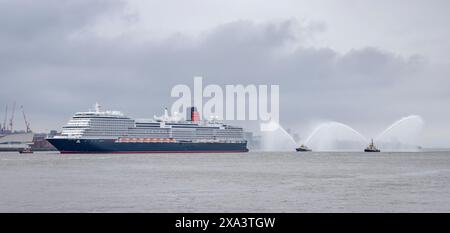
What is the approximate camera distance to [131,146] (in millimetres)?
144125

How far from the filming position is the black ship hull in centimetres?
13712

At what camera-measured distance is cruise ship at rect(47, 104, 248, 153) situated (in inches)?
5472

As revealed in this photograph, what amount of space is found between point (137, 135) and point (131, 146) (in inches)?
190

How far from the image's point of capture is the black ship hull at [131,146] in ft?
450

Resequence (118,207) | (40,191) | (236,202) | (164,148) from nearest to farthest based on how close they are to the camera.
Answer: (118,207), (236,202), (40,191), (164,148)

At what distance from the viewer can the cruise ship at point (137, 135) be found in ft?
456

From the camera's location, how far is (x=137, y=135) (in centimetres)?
14812

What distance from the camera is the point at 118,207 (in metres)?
32.3

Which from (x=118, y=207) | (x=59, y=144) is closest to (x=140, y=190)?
(x=118, y=207)

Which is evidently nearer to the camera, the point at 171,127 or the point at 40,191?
the point at 40,191
